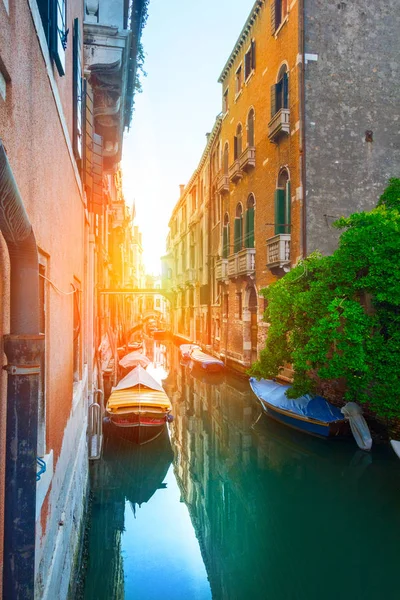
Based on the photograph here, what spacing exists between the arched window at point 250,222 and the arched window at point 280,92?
4.00 meters

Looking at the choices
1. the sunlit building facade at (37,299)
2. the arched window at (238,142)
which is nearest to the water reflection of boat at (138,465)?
the sunlit building facade at (37,299)

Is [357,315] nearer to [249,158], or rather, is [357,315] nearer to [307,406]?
[307,406]

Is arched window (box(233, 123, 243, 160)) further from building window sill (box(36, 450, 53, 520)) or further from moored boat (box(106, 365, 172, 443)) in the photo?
building window sill (box(36, 450, 53, 520))

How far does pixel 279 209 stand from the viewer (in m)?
16.3

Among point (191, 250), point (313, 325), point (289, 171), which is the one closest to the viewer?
point (313, 325)

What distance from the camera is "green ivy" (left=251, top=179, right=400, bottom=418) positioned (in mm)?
8938

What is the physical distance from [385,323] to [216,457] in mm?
4948

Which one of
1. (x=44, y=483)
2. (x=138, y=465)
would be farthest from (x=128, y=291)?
(x=44, y=483)

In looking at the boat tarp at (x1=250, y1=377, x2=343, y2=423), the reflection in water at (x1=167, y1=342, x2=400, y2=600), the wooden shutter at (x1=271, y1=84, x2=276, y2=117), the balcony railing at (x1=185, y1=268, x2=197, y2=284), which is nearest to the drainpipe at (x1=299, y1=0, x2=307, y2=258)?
the wooden shutter at (x1=271, y1=84, x2=276, y2=117)

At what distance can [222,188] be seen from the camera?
23.4m

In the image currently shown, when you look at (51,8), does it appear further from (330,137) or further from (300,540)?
(330,137)

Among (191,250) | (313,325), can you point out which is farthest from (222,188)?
(313,325)

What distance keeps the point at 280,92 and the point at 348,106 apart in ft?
9.15

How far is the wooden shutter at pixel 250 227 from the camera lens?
19812 mm
